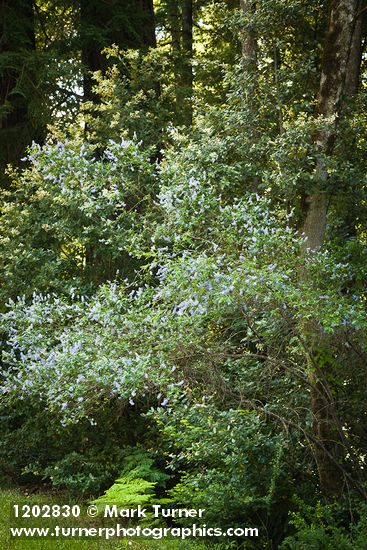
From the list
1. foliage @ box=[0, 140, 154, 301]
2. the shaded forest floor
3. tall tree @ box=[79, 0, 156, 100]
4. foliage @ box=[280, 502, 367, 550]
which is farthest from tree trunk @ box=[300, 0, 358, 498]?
tall tree @ box=[79, 0, 156, 100]

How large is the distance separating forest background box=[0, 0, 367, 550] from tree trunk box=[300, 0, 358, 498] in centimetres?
2

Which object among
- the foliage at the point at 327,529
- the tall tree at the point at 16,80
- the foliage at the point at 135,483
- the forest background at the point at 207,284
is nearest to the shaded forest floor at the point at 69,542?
the foliage at the point at 135,483

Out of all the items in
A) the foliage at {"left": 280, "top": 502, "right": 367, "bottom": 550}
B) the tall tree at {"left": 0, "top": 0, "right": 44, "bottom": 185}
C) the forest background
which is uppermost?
the tall tree at {"left": 0, "top": 0, "right": 44, "bottom": 185}

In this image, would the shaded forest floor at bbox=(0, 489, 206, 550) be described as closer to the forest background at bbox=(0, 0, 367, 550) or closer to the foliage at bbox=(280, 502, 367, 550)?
the forest background at bbox=(0, 0, 367, 550)

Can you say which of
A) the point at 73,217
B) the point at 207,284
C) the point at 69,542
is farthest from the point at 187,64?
the point at 69,542

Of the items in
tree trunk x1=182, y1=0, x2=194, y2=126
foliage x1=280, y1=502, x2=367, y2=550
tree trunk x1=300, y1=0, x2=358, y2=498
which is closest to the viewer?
foliage x1=280, y1=502, x2=367, y2=550

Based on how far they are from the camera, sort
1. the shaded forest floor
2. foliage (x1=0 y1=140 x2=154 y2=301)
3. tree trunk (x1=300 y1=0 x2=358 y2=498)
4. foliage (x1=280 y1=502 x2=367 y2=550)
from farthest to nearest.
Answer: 1. foliage (x1=0 y1=140 x2=154 y2=301)
2. tree trunk (x1=300 y1=0 x2=358 y2=498)
3. foliage (x1=280 y1=502 x2=367 y2=550)
4. the shaded forest floor

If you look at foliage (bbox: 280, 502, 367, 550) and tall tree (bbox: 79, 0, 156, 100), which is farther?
tall tree (bbox: 79, 0, 156, 100)

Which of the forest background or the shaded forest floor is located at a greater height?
the forest background

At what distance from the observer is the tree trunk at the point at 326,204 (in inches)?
305

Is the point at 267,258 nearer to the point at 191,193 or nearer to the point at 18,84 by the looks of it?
the point at 191,193

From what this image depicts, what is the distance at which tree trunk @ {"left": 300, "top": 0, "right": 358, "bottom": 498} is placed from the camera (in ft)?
25.4

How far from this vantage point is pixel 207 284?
23.4 ft

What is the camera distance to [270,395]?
8.35 m
